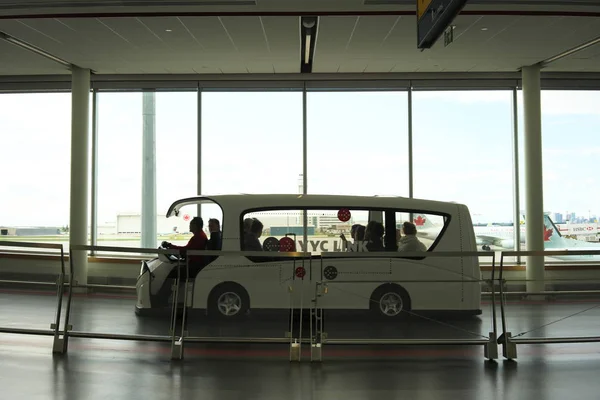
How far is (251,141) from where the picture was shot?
43.2 ft

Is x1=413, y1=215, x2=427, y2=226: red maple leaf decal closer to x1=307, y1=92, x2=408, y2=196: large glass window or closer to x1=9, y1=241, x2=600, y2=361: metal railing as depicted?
x1=9, y1=241, x2=600, y2=361: metal railing

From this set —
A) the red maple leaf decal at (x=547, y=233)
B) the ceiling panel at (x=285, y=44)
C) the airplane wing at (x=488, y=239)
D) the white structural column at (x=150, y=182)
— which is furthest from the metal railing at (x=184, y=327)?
the red maple leaf decal at (x=547, y=233)

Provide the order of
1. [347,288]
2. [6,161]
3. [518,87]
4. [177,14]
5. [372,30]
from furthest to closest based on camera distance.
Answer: [6,161] → [518,87] → [372,30] → [177,14] → [347,288]

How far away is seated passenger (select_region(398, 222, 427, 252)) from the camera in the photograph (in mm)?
8250

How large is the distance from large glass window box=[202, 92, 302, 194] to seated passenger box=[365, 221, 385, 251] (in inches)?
185

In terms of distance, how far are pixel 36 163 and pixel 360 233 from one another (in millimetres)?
8477

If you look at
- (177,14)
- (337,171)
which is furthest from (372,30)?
(337,171)

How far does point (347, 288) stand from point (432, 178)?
281 inches

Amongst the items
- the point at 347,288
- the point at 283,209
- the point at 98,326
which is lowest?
the point at 98,326

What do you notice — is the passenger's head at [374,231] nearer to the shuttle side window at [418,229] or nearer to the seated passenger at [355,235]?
the seated passenger at [355,235]

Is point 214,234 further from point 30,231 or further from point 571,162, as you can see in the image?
point 571,162

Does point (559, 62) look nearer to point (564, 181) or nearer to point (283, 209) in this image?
point (564, 181)

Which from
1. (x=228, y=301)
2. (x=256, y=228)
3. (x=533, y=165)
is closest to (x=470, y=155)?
(x=533, y=165)

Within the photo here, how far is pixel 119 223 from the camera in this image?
1326cm
